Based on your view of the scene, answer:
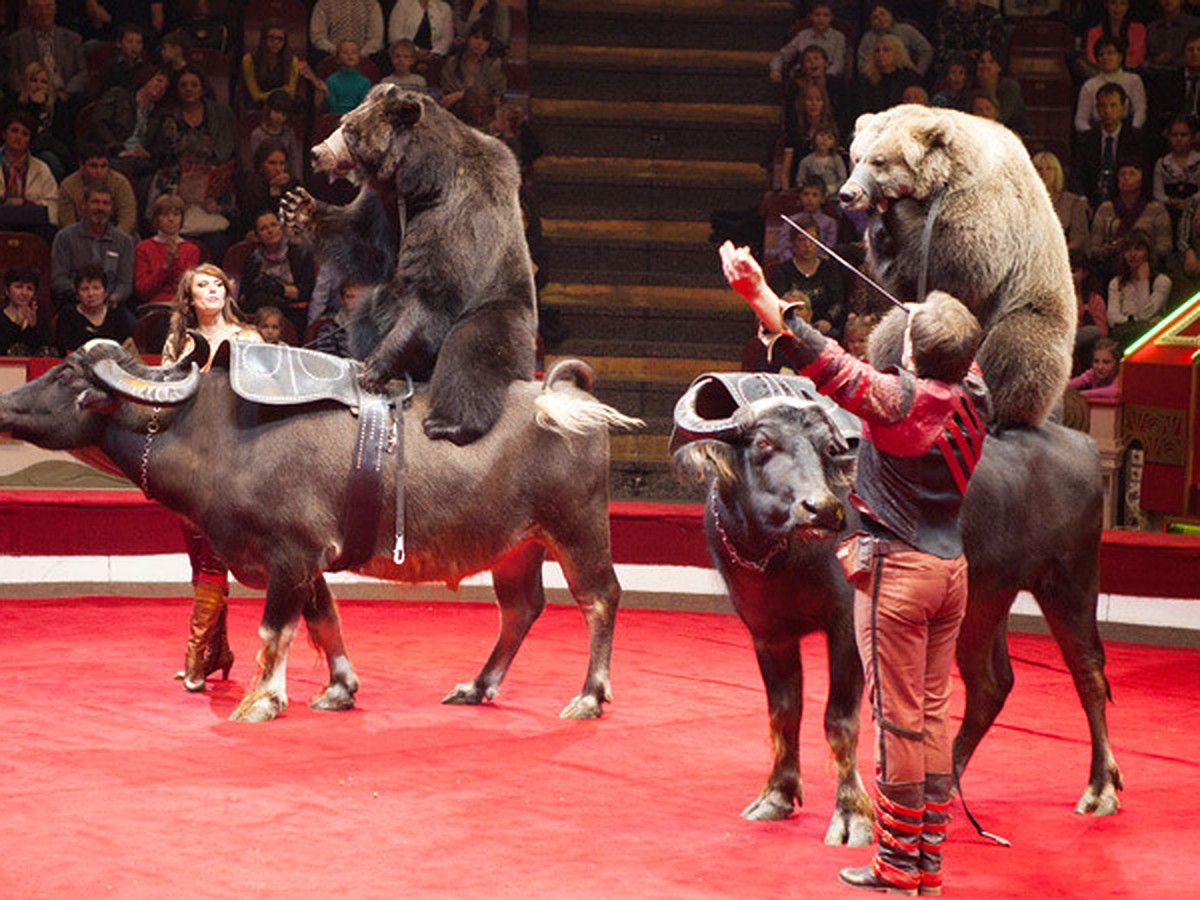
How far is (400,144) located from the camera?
611cm

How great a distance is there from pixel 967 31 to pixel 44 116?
22.3 ft

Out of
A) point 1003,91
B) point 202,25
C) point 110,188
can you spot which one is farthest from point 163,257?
point 1003,91

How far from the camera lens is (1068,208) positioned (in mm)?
11938

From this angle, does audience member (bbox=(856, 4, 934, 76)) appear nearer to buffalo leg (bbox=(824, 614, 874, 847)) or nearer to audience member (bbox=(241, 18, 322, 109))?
audience member (bbox=(241, 18, 322, 109))

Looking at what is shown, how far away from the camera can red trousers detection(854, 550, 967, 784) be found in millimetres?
4109

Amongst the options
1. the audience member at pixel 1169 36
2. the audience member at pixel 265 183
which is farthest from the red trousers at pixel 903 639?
the audience member at pixel 1169 36

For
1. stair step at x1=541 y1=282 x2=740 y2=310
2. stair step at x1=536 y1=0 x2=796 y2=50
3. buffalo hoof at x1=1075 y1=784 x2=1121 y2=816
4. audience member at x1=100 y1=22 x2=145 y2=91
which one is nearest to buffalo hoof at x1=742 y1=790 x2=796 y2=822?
buffalo hoof at x1=1075 y1=784 x2=1121 y2=816

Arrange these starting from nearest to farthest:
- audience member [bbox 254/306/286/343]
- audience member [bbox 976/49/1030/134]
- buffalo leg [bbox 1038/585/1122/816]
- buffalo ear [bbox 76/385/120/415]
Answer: buffalo leg [bbox 1038/585/1122/816] < buffalo ear [bbox 76/385/120/415] < audience member [bbox 254/306/286/343] < audience member [bbox 976/49/1030/134]

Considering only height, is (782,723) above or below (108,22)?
below

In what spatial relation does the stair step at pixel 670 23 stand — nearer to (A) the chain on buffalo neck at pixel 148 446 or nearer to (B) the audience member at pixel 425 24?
(B) the audience member at pixel 425 24

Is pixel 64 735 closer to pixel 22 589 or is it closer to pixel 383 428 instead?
pixel 383 428

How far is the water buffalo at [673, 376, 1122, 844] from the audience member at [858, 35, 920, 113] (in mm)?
7913

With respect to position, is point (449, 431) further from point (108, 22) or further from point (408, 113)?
point (108, 22)

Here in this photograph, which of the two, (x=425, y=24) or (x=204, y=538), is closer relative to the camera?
(x=204, y=538)
